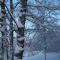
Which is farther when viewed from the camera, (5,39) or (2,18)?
(5,39)

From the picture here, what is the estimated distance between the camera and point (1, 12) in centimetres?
905

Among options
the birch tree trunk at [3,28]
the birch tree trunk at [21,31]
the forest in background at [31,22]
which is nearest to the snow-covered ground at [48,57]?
the forest in background at [31,22]

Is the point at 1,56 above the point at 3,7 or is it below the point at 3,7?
below

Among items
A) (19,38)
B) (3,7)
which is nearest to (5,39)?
(3,7)

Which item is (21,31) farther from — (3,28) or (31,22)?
(3,28)

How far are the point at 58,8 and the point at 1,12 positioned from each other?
2337 mm

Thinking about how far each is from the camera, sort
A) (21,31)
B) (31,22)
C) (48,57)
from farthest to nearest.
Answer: (48,57) → (31,22) → (21,31)

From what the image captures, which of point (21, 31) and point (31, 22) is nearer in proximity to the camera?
point (21, 31)

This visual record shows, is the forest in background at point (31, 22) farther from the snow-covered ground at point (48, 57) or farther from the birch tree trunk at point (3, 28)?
the snow-covered ground at point (48, 57)

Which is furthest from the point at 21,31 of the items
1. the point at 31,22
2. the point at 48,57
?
the point at 48,57

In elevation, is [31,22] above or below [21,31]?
above

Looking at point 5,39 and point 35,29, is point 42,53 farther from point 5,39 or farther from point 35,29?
point 35,29

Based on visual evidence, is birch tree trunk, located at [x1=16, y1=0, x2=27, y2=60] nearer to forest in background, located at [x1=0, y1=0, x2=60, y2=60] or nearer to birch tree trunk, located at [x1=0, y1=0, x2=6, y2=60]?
forest in background, located at [x1=0, y1=0, x2=60, y2=60]

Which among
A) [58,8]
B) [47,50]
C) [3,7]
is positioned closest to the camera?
[58,8]
